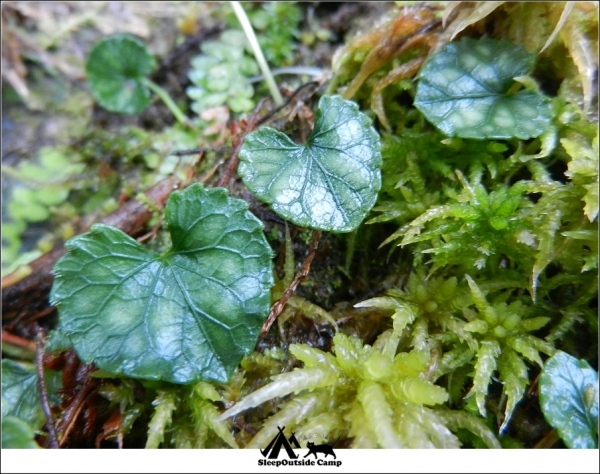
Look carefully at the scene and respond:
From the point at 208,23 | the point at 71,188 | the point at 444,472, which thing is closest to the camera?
the point at 444,472

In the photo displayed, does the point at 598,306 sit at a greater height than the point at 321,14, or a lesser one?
lesser

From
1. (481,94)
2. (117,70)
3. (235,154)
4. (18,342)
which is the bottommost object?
(18,342)

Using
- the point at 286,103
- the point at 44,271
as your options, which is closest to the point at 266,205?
the point at 286,103

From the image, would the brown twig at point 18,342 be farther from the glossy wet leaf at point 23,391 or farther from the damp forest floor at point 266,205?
the glossy wet leaf at point 23,391

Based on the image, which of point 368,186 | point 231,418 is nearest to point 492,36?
point 368,186

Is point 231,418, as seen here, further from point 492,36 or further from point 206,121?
point 492,36

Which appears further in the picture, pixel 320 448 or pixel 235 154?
pixel 235 154

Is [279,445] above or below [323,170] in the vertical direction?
below

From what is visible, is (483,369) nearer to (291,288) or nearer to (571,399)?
(571,399)
